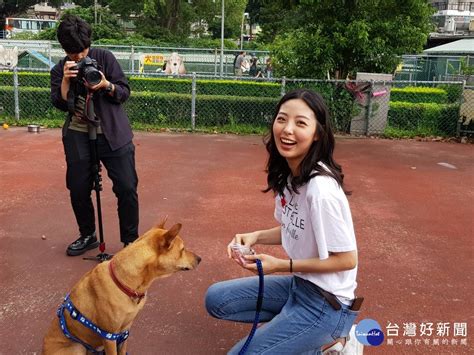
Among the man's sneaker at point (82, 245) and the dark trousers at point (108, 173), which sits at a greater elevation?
the dark trousers at point (108, 173)

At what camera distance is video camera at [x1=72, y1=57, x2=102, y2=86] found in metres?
3.55

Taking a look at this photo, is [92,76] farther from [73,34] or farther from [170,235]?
[170,235]

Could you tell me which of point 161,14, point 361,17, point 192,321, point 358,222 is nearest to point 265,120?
point 361,17

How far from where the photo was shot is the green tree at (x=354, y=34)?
34.7 feet

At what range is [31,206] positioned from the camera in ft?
18.5

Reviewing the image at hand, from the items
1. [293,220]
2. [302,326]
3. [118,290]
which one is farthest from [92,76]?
[302,326]

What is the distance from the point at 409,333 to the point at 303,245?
138 cm

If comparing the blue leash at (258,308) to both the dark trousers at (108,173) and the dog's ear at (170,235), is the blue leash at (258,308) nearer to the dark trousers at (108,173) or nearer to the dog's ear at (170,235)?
the dog's ear at (170,235)

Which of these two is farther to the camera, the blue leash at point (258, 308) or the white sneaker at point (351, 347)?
the white sneaker at point (351, 347)

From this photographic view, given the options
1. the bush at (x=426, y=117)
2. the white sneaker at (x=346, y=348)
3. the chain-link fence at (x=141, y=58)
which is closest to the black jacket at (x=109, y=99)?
the white sneaker at (x=346, y=348)

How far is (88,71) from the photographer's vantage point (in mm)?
3541

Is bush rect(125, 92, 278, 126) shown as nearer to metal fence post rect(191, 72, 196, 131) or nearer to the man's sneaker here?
metal fence post rect(191, 72, 196, 131)

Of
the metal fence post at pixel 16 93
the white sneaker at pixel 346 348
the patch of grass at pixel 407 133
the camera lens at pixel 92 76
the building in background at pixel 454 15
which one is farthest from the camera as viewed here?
the building in background at pixel 454 15

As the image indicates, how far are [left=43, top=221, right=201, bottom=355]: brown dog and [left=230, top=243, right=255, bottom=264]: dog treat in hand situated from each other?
0.31m
